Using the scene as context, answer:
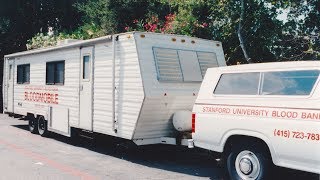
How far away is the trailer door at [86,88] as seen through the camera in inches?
413

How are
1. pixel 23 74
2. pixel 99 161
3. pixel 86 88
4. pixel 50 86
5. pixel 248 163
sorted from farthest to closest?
pixel 23 74, pixel 50 86, pixel 86 88, pixel 99 161, pixel 248 163

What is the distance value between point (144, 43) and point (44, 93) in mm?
Result: 5433

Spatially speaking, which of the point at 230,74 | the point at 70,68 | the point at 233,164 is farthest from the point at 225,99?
the point at 70,68

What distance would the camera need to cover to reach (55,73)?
12516 mm

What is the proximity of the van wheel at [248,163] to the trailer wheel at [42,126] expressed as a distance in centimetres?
783

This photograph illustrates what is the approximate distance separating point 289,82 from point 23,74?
36.5 feet

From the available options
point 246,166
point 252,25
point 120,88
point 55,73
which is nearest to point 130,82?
point 120,88

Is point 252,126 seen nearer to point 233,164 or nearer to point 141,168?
point 233,164

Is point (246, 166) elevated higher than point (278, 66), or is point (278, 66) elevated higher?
point (278, 66)

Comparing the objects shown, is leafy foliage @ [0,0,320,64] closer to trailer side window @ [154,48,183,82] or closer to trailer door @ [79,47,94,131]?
trailer side window @ [154,48,183,82]

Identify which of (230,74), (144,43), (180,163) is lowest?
(180,163)

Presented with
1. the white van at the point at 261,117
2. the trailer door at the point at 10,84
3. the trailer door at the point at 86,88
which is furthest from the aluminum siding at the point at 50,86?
the white van at the point at 261,117

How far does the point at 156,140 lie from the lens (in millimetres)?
9109

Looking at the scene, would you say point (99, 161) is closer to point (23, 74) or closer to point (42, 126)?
point (42, 126)
